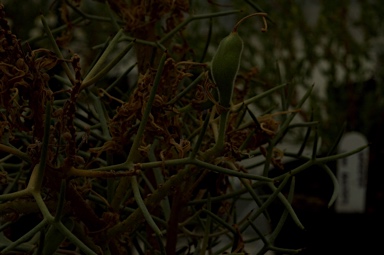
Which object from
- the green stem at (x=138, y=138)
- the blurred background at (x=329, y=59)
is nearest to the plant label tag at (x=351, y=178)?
the blurred background at (x=329, y=59)

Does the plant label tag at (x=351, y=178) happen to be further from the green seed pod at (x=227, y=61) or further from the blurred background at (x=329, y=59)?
the green seed pod at (x=227, y=61)

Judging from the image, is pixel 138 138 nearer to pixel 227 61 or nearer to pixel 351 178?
pixel 227 61

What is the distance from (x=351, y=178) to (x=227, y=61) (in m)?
0.88

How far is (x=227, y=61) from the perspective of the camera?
275mm

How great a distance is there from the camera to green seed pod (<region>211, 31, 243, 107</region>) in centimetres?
27

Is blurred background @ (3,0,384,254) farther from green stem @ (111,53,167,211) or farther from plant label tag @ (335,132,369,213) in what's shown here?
green stem @ (111,53,167,211)

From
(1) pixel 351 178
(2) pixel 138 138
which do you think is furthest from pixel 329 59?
(2) pixel 138 138

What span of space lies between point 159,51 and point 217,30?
103 cm

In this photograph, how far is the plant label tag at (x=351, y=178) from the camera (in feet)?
3.67

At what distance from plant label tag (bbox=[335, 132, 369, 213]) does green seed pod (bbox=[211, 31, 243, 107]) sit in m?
0.86

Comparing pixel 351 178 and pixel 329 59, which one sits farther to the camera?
pixel 329 59

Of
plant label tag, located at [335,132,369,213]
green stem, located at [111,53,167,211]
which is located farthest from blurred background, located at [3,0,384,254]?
green stem, located at [111,53,167,211]

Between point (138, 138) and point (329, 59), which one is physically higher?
point (138, 138)

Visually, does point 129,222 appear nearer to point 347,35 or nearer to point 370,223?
point 370,223
